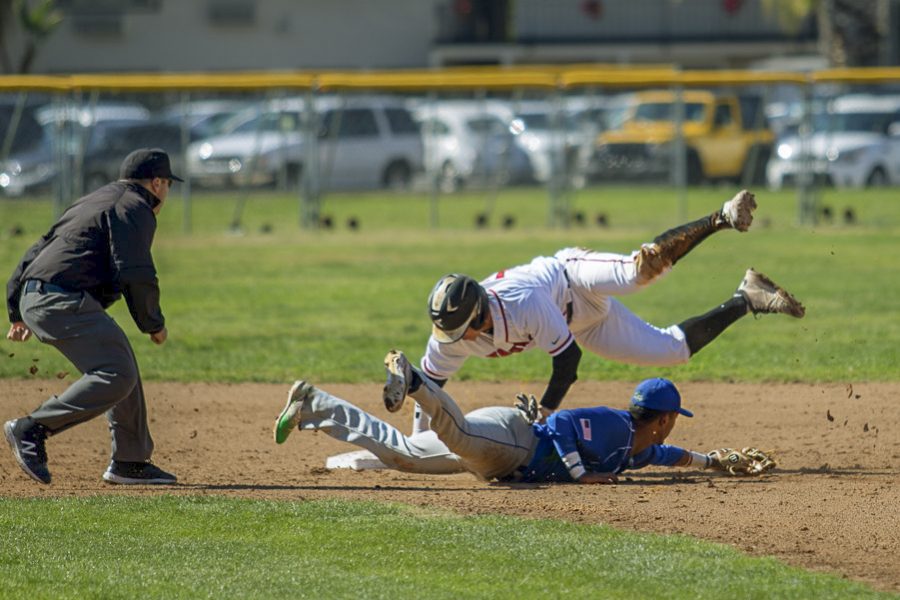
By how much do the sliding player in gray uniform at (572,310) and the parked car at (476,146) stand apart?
1895 cm

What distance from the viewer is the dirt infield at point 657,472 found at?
6.53 meters

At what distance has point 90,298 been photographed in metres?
7.30

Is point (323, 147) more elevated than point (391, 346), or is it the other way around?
point (323, 147)

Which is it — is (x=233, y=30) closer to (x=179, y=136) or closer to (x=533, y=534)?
(x=179, y=136)

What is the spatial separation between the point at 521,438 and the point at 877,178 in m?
23.7

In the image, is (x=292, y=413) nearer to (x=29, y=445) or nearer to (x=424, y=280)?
(x=29, y=445)

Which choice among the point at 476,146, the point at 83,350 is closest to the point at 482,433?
the point at 83,350

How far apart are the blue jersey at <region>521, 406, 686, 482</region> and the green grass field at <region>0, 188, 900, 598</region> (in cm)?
106

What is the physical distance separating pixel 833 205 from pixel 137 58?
23.1 meters

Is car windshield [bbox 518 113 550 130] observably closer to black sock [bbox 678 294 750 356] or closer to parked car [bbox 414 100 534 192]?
parked car [bbox 414 100 534 192]

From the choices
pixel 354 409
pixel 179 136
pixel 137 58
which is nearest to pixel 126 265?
pixel 354 409

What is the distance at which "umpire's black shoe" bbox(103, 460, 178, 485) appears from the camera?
7.69 metres

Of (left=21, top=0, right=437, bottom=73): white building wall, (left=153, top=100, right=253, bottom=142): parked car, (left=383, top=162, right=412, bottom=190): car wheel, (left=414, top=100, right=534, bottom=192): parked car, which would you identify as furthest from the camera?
(left=21, top=0, right=437, bottom=73): white building wall

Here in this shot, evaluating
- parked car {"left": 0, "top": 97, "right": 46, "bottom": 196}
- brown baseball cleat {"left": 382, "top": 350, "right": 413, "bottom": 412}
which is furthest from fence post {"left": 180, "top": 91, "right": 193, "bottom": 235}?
brown baseball cleat {"left": 382, "top": 350, "right": 413, "bottom": 412}
